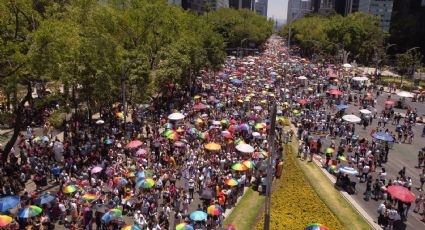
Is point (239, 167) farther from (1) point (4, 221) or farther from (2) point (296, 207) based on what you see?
(1) point (4, 221)

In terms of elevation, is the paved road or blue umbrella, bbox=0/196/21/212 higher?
blue umbrella, bbox=0/196/21/212

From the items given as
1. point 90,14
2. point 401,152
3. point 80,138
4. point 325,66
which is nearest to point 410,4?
point 325,66

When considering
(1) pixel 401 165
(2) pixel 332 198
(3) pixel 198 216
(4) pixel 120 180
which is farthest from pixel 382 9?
(3) pixel 198 216

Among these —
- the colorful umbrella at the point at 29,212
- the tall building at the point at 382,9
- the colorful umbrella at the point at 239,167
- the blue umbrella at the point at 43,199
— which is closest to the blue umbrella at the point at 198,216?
the colorful umbrella at the point at 239,167

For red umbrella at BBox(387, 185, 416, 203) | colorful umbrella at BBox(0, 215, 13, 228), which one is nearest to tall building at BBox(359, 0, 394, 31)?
red umbrella at BBox(387, 185, 416, 203)

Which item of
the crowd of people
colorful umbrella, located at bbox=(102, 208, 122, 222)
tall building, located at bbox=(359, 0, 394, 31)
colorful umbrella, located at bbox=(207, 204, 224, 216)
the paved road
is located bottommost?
the paved road

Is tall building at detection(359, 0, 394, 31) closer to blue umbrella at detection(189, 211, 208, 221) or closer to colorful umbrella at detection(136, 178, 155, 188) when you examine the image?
colorful umbrella at detection(136, 178, 155, 188)

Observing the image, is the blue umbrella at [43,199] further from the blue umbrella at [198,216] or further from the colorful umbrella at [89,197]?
the blue umbrella at [198,216]
